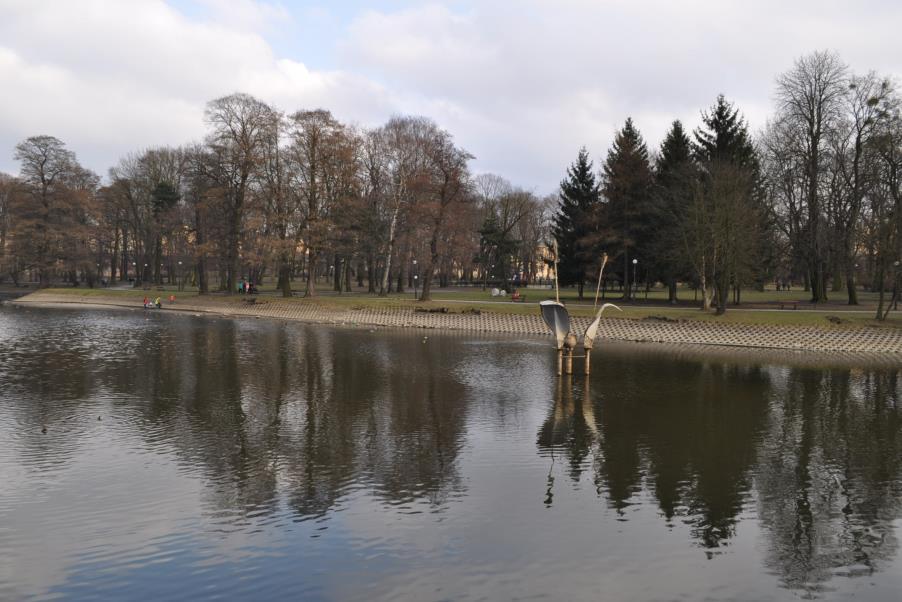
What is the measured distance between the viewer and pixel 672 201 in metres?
56.1

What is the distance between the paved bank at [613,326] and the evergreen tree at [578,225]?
17.1 metres

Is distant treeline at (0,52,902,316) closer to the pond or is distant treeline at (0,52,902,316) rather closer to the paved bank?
the paved bank

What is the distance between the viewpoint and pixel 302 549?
402 inches

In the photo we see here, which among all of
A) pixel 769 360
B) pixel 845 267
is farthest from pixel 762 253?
pixel 769 360

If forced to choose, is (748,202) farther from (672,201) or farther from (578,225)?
(578,225)

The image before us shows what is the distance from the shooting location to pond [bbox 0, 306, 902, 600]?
372 inches

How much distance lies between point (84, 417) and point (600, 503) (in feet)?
50.1

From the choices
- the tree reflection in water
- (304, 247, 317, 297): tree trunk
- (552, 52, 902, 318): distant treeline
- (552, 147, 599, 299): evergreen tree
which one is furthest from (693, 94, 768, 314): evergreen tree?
(304, 247, 317, 297): tree trunk

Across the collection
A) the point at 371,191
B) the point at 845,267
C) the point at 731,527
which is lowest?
the point at 731,527

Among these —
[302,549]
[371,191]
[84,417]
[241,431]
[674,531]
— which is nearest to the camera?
[302,549]

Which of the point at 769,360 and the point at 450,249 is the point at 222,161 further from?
the point at 769,360

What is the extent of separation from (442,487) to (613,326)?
34.1 m

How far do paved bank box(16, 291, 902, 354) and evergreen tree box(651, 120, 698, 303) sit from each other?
31.6ft

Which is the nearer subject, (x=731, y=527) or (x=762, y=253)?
(x=731, y=527)
